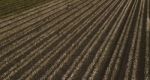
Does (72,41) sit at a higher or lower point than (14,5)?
higher

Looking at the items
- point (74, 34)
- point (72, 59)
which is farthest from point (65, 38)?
point (72, 59)

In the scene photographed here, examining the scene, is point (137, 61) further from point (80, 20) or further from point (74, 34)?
point (80, 20)

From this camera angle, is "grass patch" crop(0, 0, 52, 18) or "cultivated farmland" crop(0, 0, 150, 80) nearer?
"cultivated farmland" crop(0, 0, 150, 80)

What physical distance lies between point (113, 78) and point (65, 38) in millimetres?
4669

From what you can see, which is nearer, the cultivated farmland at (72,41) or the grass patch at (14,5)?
the cultivated farmland at (72,41)

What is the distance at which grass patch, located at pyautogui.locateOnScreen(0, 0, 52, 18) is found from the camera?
19.2 meters

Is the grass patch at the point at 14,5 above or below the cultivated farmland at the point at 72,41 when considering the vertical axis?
below

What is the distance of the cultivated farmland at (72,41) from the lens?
40.7 ft

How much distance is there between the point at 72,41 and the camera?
15570 mm

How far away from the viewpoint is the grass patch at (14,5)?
19205mm

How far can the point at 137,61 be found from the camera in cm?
1372

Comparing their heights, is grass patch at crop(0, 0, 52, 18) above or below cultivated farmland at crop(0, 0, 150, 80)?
below

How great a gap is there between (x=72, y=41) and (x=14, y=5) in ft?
24.2

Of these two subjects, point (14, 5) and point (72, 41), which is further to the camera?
point (14, 5)
